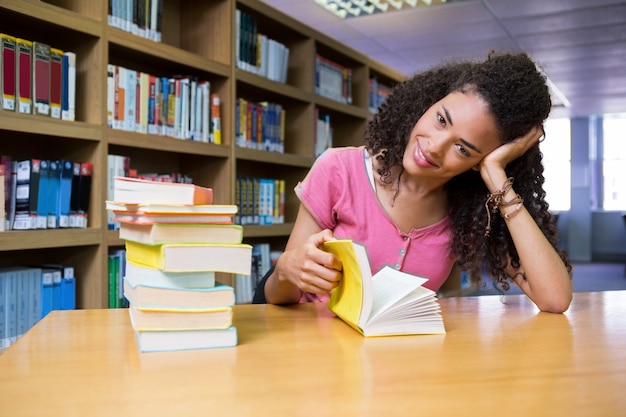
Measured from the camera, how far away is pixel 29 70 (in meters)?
1.99

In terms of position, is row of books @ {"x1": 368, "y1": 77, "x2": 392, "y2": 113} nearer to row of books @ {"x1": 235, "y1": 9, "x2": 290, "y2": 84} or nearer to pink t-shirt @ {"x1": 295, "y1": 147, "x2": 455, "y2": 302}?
row of books @ {"x1": 235, "y1": 9, "x2": 290, "y2": 84}

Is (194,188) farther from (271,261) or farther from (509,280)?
(271,261)

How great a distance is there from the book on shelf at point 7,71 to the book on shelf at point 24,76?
14 millimetres

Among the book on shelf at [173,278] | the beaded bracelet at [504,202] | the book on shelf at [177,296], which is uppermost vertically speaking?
the beaded bracelet at [504,202]

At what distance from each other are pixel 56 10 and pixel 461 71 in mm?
1443

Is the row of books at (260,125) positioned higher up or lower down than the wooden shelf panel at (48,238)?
higher up

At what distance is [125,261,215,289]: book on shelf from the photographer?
0.80 metres

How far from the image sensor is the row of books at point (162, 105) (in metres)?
2.29

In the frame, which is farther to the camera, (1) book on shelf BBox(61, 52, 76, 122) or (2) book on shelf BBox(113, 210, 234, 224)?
(1) book on shelf BBox(61, 52, 76, 122)

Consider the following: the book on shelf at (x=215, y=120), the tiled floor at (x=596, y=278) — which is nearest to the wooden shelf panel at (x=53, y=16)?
the book on shelf at (x=215, y=120)

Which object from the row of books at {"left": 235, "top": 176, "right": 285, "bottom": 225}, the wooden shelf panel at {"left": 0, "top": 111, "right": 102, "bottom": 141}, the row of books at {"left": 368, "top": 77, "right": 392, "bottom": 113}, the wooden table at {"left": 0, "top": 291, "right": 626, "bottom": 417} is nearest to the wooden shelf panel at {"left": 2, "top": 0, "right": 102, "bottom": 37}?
the wooden shelf panel at {"left": 0, "top": 111, "right": 102, "bottom": 141}

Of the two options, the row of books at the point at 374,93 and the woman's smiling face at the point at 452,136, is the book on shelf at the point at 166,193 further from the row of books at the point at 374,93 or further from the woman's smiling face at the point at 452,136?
the row of books at the point at 374,93

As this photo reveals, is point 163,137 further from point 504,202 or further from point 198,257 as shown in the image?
point 198,257

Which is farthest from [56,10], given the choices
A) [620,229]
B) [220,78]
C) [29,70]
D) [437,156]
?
[620,229]
